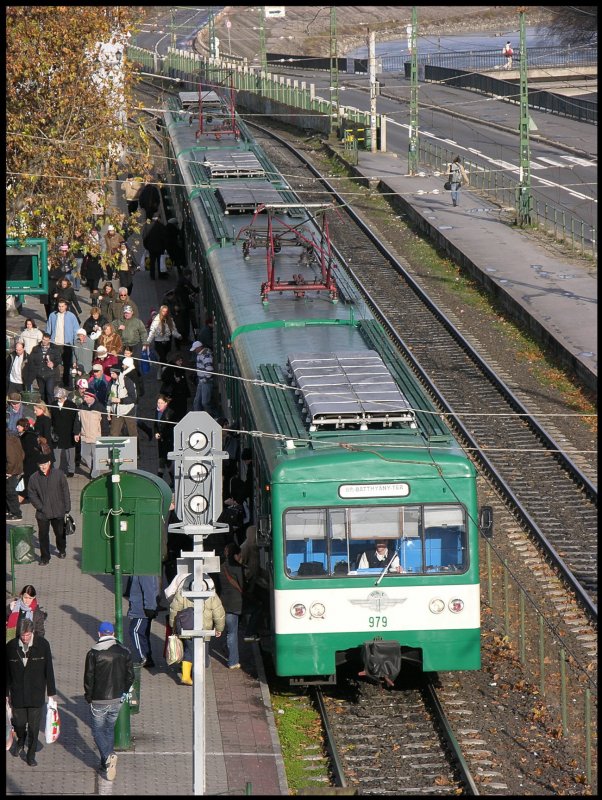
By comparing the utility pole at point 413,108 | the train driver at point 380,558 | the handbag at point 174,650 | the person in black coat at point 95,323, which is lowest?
the handbag at point 174,650

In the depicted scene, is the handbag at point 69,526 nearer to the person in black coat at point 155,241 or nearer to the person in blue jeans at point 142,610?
the person in blue jeans at point 142,610

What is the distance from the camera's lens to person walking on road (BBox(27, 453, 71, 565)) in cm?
1948

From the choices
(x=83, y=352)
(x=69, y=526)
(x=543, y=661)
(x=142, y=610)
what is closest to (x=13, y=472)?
(x=69, y=526)

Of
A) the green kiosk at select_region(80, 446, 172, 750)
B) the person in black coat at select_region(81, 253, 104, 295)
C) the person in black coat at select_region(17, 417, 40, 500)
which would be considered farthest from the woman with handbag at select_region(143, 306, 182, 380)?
the green kiosk at select_region(80, 446, 172, 750)

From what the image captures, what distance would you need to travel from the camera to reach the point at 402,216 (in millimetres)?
44250

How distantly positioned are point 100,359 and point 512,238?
19.3 m

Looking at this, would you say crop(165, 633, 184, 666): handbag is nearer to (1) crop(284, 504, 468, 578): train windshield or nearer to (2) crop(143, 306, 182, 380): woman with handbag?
(1) crop(284, 504, 468, 578): train windshield

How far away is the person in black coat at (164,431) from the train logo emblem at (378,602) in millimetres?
7097

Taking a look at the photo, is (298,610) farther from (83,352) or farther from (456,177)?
(456,177)

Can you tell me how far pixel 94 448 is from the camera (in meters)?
21.4

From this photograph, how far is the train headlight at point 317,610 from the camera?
15365 millimetres

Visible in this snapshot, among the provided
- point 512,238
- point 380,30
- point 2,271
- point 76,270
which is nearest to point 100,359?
point 2,271

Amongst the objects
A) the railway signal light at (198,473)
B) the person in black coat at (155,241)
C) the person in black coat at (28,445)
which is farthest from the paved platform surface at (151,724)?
the person in black coat at (155,241)

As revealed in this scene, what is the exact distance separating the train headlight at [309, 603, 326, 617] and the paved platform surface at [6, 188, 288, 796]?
3.61ft
